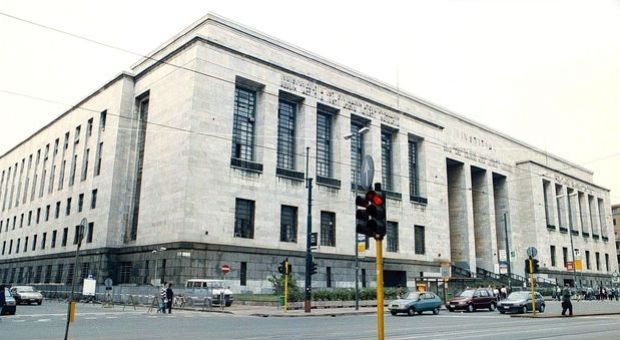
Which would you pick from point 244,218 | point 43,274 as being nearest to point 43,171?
point 43,274

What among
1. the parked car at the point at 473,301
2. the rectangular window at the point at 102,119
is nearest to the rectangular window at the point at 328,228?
the parked car at the point at 473,301

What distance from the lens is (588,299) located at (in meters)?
54.8

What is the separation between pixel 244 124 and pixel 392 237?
18.7 metres

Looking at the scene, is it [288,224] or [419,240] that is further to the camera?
[419,240]

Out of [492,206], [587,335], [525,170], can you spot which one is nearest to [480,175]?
[492,206]

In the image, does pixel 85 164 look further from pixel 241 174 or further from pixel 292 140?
pixel 292 140

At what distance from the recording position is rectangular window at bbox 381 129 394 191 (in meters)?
51.3

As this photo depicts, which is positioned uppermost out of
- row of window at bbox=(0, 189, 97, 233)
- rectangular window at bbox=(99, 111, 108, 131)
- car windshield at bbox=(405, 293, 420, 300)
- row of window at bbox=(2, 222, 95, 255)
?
rectangular window at bbox=(99, 111, 108, 131)

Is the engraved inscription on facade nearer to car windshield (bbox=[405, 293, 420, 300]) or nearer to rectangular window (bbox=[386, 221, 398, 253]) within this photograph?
rectangular window (bbox=[386, 221, 398, 253])

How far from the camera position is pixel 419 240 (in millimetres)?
52656

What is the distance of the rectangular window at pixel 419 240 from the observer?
5219 centimetres

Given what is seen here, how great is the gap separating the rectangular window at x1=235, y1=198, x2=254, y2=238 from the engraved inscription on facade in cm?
1094

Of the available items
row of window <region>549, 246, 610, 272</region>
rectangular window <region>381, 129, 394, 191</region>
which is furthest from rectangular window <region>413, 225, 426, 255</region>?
row of window <region>549, 246, 610, 272</region>

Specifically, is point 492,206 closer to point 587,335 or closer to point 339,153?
point 339,153
